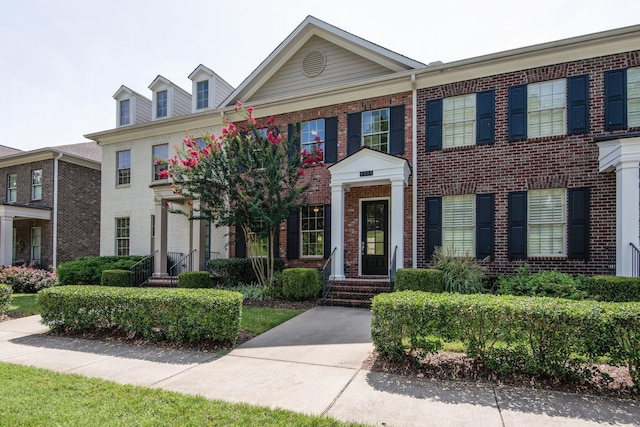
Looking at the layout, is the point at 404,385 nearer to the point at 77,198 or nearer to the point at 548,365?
the point at 548,365

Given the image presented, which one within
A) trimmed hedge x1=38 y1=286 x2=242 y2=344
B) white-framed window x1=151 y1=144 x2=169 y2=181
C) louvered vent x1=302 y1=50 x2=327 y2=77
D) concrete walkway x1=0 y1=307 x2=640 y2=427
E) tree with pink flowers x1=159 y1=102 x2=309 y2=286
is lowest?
concrete walkway x1=0 y1=307 x2=640 y2=427

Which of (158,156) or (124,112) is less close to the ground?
(124,112)

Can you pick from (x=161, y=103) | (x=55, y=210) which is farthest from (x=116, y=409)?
(x=55, y=210)

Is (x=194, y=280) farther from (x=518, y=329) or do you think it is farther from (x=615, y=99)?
(x=615, y=99)

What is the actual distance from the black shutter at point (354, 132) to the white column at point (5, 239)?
15514 mm

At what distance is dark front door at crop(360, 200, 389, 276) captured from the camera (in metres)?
11.1

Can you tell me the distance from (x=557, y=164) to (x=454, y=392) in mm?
7510

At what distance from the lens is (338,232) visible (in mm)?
10602

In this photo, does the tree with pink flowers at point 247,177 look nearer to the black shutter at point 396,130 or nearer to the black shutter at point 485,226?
the black shutter at point 396,130

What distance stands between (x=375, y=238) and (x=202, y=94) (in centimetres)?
950

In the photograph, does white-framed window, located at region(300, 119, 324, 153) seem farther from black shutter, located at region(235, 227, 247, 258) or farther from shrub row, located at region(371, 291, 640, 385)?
shrub row, located at region(371, 291, 640, 385)

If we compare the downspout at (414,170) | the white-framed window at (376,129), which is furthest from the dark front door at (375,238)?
the white-framed window at (376,129)

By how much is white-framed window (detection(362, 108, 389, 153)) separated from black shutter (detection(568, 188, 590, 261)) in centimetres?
498

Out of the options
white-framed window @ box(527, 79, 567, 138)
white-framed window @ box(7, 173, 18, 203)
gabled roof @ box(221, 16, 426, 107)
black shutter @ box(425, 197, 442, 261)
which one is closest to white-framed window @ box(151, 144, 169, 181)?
gabled roof @ box(221, 16, 426, 107)
